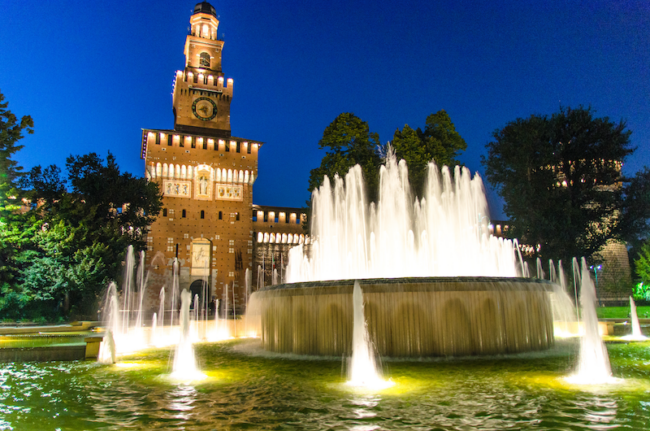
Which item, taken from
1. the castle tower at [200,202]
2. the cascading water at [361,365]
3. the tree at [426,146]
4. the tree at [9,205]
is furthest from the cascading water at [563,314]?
the castle tower at [200,202]

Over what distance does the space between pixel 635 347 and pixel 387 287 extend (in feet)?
18.4

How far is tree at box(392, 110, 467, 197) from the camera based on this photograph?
2339 centimetres

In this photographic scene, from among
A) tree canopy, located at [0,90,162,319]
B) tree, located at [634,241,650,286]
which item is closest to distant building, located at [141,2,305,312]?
tree canopy, located at [0,90,162,319]

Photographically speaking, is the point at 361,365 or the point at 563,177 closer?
the point at 361,365

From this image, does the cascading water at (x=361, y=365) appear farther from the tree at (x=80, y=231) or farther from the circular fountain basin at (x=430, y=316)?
the tree at (x=80, y=231)

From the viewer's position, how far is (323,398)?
5.08 m

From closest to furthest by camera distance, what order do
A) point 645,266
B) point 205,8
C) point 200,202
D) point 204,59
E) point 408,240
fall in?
1. point 408,240
2. point 645,266
3. point 200,202
4. point 204,59
5. point 205,8

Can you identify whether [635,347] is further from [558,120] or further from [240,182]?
[240,182]

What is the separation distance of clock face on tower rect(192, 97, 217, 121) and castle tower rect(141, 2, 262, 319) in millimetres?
85

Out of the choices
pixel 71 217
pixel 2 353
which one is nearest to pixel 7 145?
pixel 71 217

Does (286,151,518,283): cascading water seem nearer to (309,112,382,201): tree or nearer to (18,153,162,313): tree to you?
(309,112,382,201): tree

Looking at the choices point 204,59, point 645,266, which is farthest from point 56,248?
point 645,266

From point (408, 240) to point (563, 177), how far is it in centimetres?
1250

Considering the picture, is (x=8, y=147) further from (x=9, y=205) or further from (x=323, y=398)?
(x=323, y=398)
